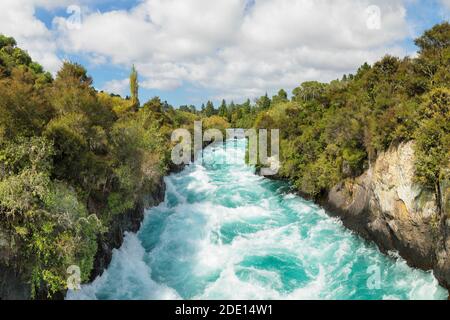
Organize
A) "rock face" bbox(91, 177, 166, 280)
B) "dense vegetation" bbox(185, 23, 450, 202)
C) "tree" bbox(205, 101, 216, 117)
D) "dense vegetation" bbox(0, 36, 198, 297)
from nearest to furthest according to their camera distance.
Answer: "dense vegetation" bbox(0, 36, 198, 297)
"dense vegetation" bbox(185, 23, 450, 202)
"rock face" bbox(91, 177, 166, 280)
"tree" bbox(205, 101, 216, 117)

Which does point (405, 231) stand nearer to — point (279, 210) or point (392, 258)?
point (392, 258)

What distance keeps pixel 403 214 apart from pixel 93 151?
15.7 meters

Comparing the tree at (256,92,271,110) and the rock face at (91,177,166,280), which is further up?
the tree at (256,92,271,110)

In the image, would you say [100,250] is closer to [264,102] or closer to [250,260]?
[250,260]

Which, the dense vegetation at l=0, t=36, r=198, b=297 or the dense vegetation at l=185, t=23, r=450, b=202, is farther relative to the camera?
the dense vegetation at l=185, t=23, r=450, b=202

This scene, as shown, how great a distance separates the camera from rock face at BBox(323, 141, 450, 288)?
1473cm

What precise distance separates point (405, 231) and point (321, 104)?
23.2 metres

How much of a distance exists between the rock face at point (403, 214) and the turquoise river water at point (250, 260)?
63 centimetres

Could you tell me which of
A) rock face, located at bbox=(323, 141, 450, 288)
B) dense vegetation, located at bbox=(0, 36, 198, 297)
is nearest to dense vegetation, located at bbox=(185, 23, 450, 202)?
rock face, located at bbox=(323, 141, 450, 288)

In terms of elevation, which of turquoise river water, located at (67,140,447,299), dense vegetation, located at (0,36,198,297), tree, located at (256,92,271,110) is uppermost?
tree, located at (256,92,271,110)

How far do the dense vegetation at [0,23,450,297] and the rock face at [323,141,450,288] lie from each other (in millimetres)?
852

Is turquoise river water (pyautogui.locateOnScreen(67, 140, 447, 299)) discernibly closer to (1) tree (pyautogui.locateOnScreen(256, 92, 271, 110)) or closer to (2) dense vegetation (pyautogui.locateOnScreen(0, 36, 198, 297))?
(2) dense vegetation (pyautogui.locateOnScreen(0, 36, 198, 297))

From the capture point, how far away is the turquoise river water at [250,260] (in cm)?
1577
